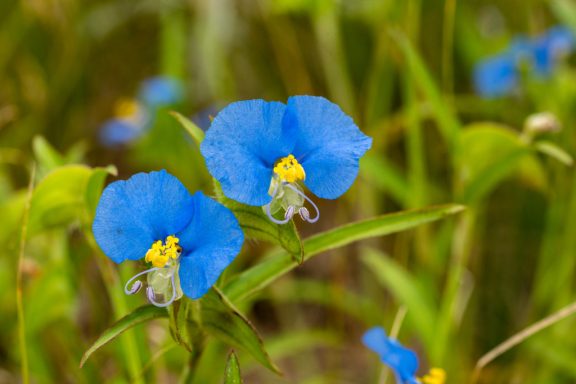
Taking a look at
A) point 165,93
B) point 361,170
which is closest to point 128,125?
point 165,93

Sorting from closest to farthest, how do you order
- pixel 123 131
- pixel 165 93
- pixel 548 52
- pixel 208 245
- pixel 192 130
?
pixel 208 245, pixel 192 130, pixel 548 52, pixel 165 93, pixel 123 131

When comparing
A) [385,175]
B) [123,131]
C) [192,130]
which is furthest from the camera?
[123,131]

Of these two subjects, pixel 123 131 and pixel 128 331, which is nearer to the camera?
pixel 128 331

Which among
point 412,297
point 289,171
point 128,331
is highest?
point 289,171

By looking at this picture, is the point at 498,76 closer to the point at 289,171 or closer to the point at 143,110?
the point at 143,110

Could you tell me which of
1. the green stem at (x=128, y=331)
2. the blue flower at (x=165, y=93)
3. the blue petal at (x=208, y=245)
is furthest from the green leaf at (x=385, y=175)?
the blue petal at (x=208, y=245)

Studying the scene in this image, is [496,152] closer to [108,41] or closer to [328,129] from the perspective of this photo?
[328,129]

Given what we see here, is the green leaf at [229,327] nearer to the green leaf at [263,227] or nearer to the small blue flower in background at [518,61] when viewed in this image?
the green leaf at [263,227]
